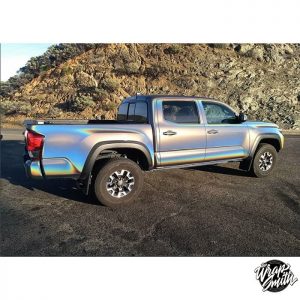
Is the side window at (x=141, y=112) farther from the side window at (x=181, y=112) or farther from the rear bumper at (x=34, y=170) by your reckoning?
the rear bumper at (x=34, y=170)

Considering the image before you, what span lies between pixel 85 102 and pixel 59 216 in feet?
64.4

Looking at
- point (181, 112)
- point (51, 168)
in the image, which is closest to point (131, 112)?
point (181, 112)

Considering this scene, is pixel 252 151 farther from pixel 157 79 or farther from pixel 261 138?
pixel 157 79

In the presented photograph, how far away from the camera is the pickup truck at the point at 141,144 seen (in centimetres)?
395

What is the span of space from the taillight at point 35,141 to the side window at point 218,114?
3.13 metres

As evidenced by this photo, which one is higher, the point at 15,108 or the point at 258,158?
the point at 15,108

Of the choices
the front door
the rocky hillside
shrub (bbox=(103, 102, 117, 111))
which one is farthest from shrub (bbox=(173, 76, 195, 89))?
the front door

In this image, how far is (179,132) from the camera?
16.2 feet

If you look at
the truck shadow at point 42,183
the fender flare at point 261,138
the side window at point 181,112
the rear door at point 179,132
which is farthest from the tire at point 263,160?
the truck shadow at point 42,183

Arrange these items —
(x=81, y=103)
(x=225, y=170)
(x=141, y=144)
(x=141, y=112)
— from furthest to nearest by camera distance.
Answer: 1. (x=81, y=103)
2. (x=225, y=170)
3. (x=141, y=112)
4. (x=141, y=144)

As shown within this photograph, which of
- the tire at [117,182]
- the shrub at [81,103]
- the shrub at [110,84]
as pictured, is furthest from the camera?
the shrub at [110,84]

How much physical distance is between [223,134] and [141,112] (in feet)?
5.72

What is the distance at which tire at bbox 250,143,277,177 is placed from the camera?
19.6ft

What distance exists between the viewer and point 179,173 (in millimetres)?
6398
